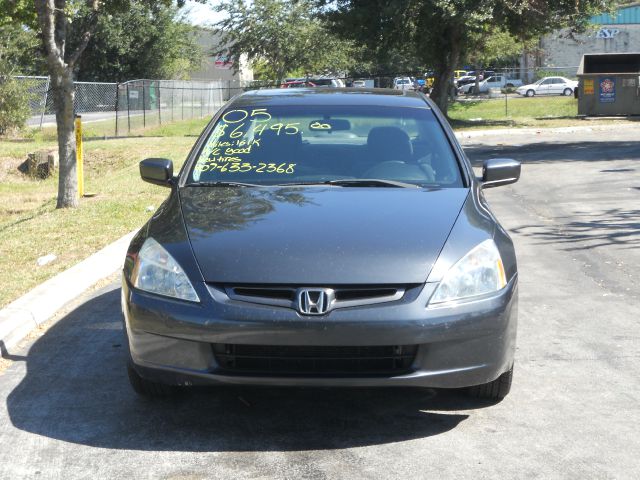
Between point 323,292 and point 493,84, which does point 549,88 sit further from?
point 323,292

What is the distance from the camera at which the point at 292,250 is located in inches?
171

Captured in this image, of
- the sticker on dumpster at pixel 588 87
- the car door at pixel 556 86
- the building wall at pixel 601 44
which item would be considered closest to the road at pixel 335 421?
the sticker on dumpster at pixel 588 87

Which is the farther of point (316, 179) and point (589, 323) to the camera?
point (589, 323)

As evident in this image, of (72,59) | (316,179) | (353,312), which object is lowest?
(353,312)

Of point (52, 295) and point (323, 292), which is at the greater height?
Result: point (323, 292)

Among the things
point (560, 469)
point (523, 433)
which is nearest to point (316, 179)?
point (523, 433)

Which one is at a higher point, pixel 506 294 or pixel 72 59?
pixel 72 59

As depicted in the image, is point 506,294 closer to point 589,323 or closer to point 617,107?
point 589,323

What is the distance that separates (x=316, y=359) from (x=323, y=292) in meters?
0.30

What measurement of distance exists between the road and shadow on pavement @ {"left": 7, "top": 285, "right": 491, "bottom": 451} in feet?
0.03

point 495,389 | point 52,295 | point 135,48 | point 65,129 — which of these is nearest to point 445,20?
point 65,129

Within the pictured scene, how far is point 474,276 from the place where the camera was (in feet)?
14.3

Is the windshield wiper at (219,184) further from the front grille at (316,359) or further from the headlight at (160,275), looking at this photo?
the front grille at (316,359)

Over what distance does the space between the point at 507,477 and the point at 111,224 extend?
7.78 m
